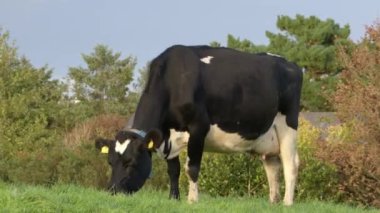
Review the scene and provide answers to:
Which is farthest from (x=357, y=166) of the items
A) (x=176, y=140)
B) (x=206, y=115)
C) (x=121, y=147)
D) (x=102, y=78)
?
(x=102, y=78)

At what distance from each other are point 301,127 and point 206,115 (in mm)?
8670

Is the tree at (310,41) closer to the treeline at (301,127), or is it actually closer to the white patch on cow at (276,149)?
the treeline at (301,127)

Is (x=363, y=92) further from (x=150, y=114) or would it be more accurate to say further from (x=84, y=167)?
(x=84, y=167)

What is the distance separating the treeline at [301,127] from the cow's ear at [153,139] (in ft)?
23.0

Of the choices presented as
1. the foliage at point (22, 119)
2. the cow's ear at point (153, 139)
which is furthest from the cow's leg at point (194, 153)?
the foliage at point (22, 119)

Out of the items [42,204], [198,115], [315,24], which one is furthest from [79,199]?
[315,24]

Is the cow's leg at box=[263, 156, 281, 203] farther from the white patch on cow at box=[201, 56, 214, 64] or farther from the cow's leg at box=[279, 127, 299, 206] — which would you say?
the white patch on cow at box=[201, 56, 214, 64]

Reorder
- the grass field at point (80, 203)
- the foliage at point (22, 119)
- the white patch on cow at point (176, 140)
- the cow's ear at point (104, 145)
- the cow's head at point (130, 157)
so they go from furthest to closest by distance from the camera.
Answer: the foliage at point (22, 119)
the white patch on cow at point (176, 140)
the cow's ear at point (104, 145)
the cow's head at point (130, 157)
the grass field at point (80, 203)

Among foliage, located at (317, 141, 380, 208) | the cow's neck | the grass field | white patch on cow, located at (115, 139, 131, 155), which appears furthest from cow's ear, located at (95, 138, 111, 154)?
foliage, located at (317, 141, 380, 208)

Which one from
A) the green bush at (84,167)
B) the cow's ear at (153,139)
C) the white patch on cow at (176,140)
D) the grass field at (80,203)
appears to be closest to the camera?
the grass field at (80,203)

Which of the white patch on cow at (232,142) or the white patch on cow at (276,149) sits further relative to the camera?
the white patch on cow at (276,149)

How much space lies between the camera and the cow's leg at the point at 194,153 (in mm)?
10727

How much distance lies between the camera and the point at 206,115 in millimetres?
10914

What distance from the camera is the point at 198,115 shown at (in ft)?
35.2
